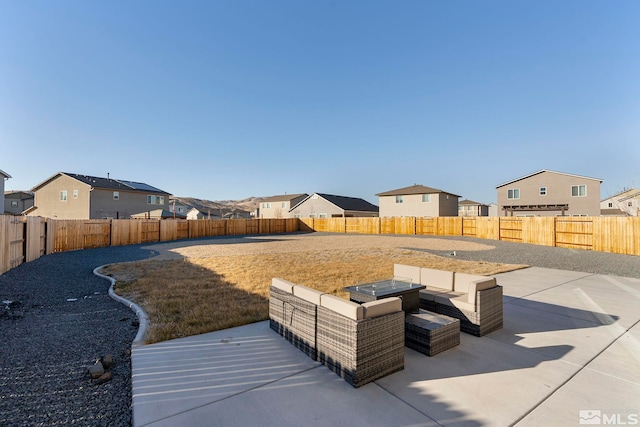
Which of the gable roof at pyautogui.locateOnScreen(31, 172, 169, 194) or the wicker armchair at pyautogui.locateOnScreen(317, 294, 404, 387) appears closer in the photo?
the wicker armchair at pyautogui.locateOnScreen(317, 294, 404, 387)

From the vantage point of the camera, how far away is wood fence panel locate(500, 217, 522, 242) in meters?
18.4

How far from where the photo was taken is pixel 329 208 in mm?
39375

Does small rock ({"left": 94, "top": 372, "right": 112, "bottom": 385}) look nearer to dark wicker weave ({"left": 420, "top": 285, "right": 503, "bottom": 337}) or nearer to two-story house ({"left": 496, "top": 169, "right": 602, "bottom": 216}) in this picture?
dark wicker weave ({"left": 420, "top": 285, "right": 503, "bottom": 337})

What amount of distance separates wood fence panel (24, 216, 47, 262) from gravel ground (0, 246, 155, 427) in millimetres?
5575

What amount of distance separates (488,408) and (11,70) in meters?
20.7

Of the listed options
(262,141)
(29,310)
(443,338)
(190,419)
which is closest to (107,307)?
(29,310)

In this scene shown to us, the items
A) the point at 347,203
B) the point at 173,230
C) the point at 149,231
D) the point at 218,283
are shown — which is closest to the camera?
the point at 218,283

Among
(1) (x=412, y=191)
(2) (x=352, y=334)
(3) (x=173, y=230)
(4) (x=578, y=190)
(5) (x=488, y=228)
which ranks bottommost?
(2) (x=352, y=334)

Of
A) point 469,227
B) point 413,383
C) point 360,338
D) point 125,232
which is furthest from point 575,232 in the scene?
point 125,232

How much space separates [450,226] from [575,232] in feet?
29.4

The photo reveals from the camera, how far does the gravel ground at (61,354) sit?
7.66ft

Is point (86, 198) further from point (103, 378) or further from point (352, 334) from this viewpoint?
point (352, 334)

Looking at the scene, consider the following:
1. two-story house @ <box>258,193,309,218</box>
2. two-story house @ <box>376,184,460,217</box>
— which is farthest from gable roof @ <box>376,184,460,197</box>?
two-story house @ <box>258,193,309,218</box>

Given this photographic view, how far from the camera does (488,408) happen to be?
230 centimetres
